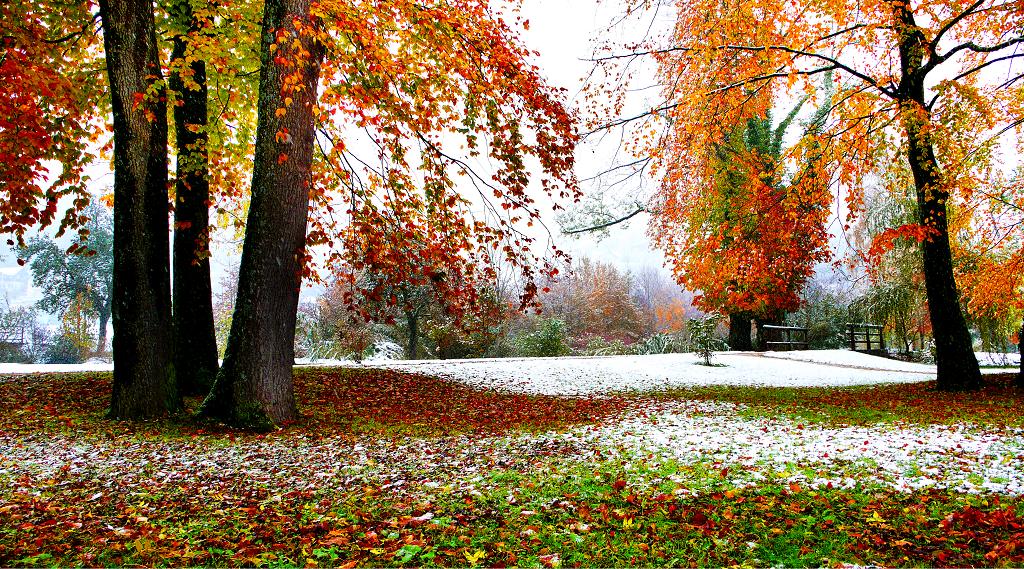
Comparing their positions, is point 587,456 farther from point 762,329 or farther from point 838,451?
point 762,329

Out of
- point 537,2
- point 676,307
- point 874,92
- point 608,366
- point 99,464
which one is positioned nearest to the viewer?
point 99,464

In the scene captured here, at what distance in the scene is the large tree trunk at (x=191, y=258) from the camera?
7.61m

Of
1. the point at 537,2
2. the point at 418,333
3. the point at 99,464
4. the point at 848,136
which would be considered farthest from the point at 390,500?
the point at 418,333

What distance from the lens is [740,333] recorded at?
19125 mm

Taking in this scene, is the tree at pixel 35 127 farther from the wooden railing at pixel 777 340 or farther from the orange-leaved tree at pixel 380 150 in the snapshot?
the wooden railing at pixel 777 340

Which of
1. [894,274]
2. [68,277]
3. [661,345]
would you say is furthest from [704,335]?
[68,277]

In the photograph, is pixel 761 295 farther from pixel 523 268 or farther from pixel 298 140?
pixel 298 140

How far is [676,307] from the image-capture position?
30531 millimetres

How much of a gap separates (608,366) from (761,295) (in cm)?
449

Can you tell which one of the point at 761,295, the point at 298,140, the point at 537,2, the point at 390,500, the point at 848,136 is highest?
the point at 537,2

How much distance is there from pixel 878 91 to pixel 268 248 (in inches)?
373

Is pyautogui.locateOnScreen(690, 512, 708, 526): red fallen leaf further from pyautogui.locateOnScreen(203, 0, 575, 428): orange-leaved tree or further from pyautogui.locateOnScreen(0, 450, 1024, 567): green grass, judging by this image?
pyautogui.locateOnScreen(203, 0, 575, 428): orange-leaved tree

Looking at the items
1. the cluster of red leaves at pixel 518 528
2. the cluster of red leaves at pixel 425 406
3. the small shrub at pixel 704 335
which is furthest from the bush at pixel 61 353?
the cluster of red leaves at pixel 518 528

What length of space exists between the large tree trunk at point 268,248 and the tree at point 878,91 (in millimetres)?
4594
